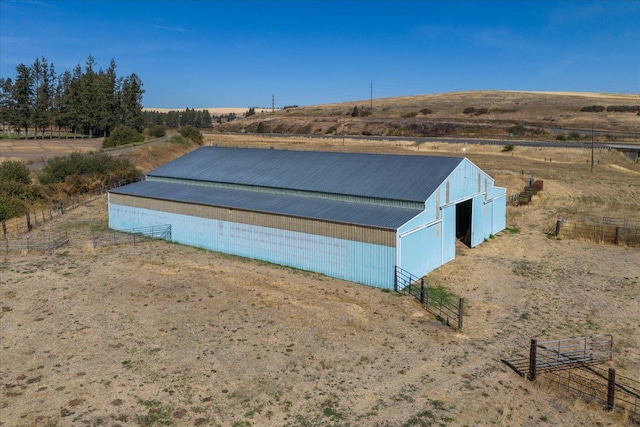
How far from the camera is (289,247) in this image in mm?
27109

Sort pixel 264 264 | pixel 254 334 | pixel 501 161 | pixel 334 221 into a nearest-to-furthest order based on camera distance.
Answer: pixel 254 334 → pixel 334 221 → pixel 264 264 → pixel 501 161

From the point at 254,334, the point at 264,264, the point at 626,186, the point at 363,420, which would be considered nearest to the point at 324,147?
the point at 626,186

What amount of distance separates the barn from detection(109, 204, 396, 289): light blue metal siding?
55 millimetres

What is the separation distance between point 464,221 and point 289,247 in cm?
1360

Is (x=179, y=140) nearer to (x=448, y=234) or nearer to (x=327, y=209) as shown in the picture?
(x=327, y=209)

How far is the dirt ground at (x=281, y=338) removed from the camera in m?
13.9

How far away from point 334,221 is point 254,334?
8.29 metres

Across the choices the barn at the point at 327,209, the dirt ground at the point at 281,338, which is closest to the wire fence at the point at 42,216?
the barn at the point at 327,209

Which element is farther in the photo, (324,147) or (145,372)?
(324,147)

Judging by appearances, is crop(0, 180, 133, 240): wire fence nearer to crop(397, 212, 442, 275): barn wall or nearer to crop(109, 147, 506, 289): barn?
crop(109, 147, 506, 289): barn

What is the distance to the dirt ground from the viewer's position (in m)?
13.9

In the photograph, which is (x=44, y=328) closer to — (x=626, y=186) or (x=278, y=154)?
(x=278, y=154)

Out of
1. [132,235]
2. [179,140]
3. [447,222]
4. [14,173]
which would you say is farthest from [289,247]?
[179,140]

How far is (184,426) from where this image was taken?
42.8ft
